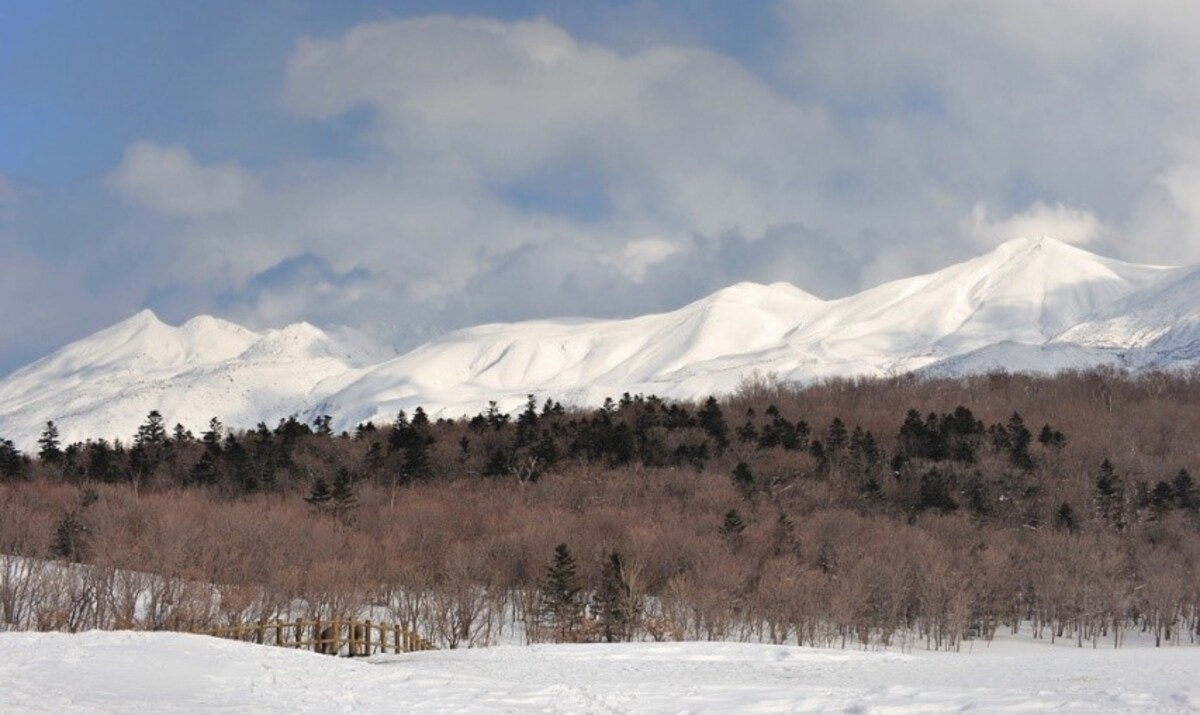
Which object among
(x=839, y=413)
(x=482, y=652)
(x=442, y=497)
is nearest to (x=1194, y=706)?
(x=482, y=652)

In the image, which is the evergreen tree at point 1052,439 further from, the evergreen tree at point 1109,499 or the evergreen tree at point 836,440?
the evergreen tree at point 836,440

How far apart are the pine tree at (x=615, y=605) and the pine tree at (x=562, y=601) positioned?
1.47 metres

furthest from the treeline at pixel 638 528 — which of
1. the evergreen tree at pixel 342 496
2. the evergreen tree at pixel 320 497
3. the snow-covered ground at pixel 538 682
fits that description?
the snow-covered ground at pixel 538 682

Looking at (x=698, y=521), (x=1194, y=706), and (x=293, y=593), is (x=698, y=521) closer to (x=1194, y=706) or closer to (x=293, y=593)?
(x=293, y=593)

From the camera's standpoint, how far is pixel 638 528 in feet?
286

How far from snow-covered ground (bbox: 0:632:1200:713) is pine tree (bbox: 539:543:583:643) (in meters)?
28.6

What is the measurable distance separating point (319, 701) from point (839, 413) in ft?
445

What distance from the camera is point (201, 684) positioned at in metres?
29.1

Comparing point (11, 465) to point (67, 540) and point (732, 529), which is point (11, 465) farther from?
point (732, 529)

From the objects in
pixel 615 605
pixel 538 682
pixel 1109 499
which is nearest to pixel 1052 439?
pixel 1109 499

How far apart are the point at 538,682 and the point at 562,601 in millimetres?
39530

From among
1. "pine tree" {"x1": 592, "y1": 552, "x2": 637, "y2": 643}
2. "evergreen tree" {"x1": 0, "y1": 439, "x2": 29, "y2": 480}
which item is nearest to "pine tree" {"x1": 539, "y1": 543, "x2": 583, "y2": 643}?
"pine tree" {"x1": 592, "y1": 552, "x2": 637, "y2": 643}

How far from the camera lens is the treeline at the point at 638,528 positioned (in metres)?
69.2

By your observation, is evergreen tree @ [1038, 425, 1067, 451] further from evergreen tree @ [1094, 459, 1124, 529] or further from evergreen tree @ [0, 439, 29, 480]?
evergreen tree @ [0, 439, 29, 480]
